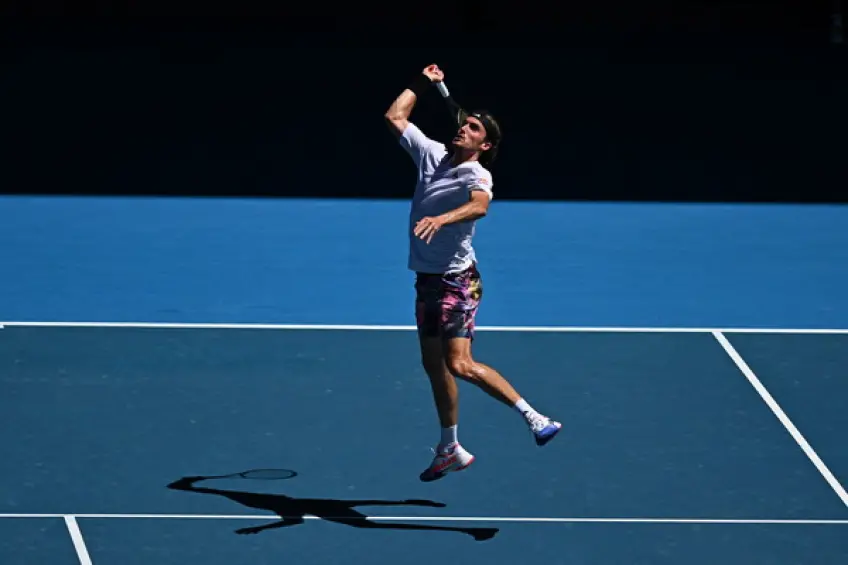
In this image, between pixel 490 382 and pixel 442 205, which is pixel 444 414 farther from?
pixel 442 205

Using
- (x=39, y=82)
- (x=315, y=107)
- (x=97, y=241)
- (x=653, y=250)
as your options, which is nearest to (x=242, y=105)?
(x=315, y=107)

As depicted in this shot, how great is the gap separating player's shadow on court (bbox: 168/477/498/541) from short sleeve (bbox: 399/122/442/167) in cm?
202

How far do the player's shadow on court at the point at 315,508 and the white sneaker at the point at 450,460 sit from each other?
0.19 m

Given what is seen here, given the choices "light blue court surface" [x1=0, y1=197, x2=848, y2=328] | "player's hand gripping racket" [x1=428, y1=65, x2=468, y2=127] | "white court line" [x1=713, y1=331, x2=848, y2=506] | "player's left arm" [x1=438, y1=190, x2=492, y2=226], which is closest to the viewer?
"player's left arm" [x1=438, y1=190, x2=492, y2=226]

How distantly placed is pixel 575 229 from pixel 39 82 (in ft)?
25.0

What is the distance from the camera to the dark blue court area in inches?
423

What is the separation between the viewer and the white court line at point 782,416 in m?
11.8

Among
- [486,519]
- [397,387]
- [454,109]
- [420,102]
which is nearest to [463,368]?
[486,519]

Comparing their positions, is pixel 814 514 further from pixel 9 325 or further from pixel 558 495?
pixel 9 325

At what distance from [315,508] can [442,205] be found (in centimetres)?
191

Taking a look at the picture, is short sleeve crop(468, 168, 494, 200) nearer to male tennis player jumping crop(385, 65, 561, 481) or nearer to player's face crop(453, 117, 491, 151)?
male tennis player jumping crop(385, 65, 561, 481)

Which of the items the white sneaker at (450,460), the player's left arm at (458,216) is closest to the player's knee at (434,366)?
the white sneaker at (450,460)

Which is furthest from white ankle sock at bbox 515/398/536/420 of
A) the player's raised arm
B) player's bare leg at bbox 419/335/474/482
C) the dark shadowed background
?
the dark shadowed background

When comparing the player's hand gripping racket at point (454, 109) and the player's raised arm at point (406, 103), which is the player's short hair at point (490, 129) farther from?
the player's raised arm at point (406, 103)
